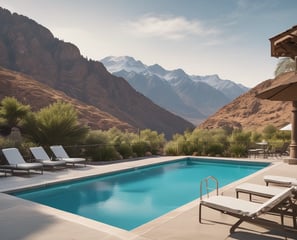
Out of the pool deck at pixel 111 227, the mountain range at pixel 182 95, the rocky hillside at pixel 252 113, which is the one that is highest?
the mountain range at pixel 182 95

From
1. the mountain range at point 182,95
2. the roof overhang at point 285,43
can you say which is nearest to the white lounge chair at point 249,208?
the roof overhang at point 285,43

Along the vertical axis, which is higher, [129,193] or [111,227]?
[111,227]

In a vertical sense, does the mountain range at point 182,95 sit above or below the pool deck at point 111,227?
above

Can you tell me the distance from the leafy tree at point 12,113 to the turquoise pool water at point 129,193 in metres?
5.54

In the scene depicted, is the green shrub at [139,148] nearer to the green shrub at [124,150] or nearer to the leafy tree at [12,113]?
the green shrub at [124,150]

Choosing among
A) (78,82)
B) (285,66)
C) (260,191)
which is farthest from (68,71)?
(260,191)

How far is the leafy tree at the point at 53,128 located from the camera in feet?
41.7

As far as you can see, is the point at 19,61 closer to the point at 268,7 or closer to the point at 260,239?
the point at 268,7

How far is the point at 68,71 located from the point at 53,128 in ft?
167

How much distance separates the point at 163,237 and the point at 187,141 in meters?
12.3

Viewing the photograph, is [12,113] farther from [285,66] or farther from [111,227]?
[285,66]

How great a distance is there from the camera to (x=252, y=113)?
4428cm

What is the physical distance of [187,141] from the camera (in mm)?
16422

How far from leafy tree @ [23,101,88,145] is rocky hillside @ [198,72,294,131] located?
93.5ft
